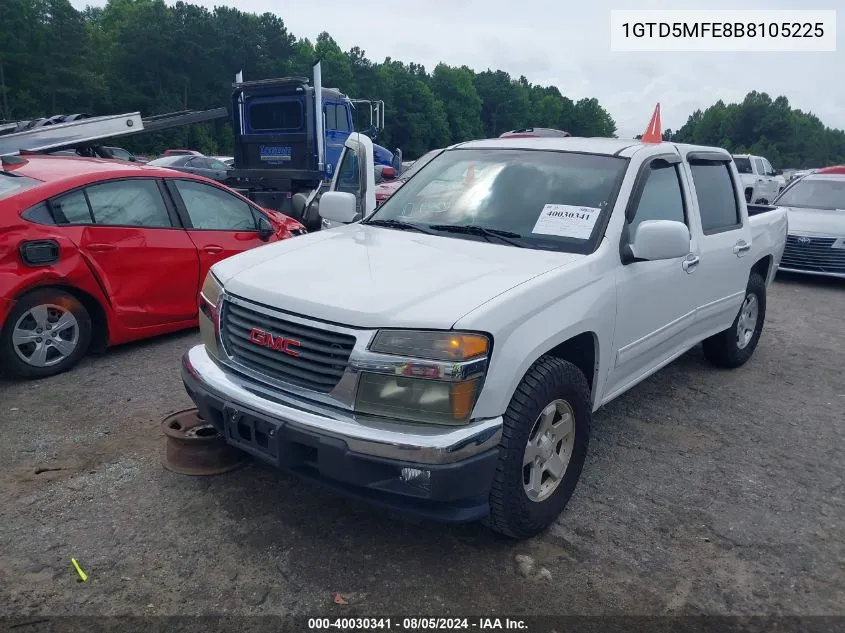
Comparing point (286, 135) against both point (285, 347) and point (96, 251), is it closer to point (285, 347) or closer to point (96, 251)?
point (96, 251)

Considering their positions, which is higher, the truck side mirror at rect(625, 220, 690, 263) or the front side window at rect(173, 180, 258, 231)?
the front side window at rect(173, 180, 258, 231)

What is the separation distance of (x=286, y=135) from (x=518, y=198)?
32.2 feet

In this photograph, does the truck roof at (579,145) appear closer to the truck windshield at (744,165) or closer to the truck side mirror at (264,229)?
the truck side mirror at (264,229)

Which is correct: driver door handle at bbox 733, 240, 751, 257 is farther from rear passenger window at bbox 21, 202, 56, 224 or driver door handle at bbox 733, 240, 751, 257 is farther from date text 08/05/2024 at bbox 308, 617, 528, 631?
rear passenger window at bbox 21, 202, 56, 224

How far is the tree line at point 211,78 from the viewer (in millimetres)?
46438

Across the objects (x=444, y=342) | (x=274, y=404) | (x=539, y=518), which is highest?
(x=444, y=342)

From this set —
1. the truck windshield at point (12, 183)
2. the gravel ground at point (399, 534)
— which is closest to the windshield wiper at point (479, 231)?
the gravel ground at point (399, 534)

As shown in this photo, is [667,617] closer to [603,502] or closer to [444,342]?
[603,502]

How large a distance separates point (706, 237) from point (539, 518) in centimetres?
237

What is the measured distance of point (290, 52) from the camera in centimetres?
6825

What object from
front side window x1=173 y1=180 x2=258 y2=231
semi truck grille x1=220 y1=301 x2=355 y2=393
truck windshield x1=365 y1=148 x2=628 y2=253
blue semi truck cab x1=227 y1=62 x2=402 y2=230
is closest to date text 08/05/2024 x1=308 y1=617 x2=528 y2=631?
semi truck grille x1=220 y1=301 x2=355 y2=393

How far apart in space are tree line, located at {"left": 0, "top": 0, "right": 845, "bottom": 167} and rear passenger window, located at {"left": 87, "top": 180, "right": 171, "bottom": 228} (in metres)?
10.8

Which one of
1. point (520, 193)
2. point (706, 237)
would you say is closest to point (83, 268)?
point (520, 193)

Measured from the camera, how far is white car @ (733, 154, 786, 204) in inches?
696
